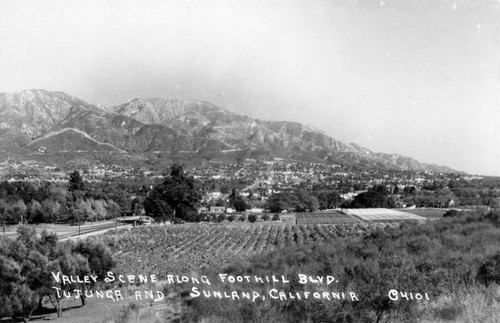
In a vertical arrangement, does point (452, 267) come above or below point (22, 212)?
above

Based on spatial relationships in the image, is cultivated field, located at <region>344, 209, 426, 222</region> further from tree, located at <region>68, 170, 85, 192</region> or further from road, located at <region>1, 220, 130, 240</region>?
tree, located at <region>68, 170, 85, 192</region>

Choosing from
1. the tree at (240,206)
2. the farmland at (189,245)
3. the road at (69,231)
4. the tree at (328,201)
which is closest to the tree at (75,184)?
the road at (69,231)

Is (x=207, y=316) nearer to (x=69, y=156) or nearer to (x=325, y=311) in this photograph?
(x=325, y=311)

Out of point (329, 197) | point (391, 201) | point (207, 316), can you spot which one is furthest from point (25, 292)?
point (329, 197)

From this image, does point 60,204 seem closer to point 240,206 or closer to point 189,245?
point 189,245

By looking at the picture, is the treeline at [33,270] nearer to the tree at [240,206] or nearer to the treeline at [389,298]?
the treeline at [389,298]
